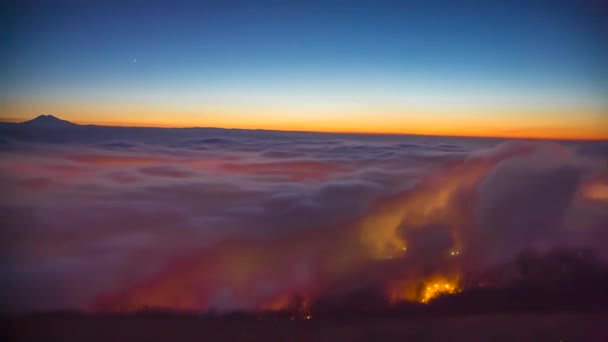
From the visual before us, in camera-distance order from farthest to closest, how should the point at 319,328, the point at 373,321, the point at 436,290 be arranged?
the point at 436,290, the point at 373,321, the point at 319,328

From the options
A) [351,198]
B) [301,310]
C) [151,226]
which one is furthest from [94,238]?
[351,198]

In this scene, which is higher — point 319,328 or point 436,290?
point 436,290

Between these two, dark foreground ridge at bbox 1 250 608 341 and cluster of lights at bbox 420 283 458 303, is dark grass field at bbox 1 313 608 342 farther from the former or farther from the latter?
cluster of lights at bbox 420 283 458 303

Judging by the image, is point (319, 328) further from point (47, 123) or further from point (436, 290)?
point (47, 123)

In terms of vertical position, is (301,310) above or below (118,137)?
below

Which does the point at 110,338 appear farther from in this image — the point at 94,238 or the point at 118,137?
the point at 118,137

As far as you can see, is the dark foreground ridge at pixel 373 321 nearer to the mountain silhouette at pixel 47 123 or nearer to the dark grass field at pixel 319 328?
the dark grass field at pixel 319 328

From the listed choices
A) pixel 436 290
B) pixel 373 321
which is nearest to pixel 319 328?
pixel 373 321

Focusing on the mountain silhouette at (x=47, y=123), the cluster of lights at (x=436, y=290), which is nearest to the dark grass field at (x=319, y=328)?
the cluster of lights at (x=436, y=290)
